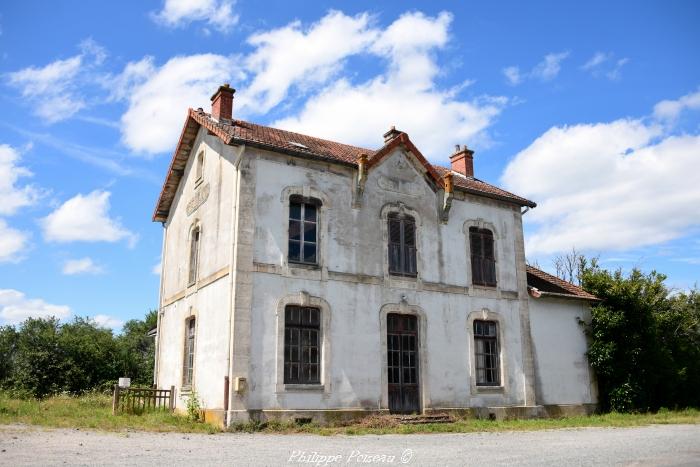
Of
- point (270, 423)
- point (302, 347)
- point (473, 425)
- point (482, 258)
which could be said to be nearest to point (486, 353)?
point (482, 258)

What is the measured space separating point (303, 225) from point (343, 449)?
684cm

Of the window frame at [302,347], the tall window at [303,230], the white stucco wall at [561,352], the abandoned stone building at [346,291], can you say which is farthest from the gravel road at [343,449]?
the white stucco wall at [561,352]

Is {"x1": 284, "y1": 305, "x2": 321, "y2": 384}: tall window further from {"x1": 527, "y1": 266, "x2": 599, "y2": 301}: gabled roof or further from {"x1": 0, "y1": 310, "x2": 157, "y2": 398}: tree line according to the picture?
{"x1": 0, "y1": 310, "x2": 157, "y2": 398}: tree line

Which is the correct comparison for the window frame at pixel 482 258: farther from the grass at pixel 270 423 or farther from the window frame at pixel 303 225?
the window frame at pixel 303 225

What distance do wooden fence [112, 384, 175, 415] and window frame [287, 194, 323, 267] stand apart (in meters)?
5.39

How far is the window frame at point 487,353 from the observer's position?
17547 mm

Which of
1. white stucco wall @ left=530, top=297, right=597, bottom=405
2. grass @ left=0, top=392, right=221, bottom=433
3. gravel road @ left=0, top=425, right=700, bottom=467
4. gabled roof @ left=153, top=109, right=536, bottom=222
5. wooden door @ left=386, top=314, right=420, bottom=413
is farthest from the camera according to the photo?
white stucco wall @ left=530, top=297, right=597, bottom=405

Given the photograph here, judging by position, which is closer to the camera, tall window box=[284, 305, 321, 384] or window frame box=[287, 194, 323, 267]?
tall window box=[284, 305, 321, 384]

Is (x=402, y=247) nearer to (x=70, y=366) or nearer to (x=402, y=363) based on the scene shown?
(x=402, y=363)

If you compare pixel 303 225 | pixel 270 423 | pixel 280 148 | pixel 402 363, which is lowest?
pixel 270 423

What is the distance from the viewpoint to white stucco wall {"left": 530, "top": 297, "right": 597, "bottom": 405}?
1881cm

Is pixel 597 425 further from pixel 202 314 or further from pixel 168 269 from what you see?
pixel 168 269

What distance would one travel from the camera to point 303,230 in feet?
51.0

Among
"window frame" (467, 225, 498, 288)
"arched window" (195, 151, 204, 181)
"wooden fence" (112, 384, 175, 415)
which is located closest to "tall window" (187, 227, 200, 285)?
"arched window" (195, 151, 204, 181)
